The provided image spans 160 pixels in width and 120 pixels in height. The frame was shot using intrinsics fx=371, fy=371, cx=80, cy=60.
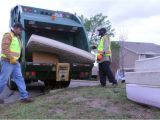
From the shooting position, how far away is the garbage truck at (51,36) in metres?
9.25

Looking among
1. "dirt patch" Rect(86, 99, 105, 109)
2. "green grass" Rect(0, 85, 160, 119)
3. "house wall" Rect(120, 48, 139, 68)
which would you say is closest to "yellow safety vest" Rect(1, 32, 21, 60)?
"green grass" Rect(0, 85, 160, 119)

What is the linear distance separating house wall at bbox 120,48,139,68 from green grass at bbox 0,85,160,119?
36.8 meters

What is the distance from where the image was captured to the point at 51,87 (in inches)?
422

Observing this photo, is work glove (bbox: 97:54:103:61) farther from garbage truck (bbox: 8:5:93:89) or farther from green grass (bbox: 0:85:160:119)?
green grass (bbox: 0:85:160:119)

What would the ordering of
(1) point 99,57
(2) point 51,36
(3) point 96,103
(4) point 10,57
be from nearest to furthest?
(3) point 96,103
(4) point 10,57
(1) point 99,57
(2) point 51,36

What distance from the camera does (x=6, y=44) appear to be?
7.22 meters

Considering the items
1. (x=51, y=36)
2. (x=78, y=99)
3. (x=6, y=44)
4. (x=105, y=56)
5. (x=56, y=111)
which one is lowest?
(x=56, y=111)

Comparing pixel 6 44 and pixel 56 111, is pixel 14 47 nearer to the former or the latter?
pixel 6 44

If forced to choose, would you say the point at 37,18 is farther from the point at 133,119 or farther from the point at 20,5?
the point at 133,119

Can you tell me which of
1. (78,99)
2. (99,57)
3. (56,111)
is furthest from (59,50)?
(56,111)

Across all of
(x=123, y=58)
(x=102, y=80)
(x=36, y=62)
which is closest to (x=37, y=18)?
(x=36, y=62)

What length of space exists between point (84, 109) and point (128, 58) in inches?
1554

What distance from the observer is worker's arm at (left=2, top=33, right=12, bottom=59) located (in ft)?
23.6

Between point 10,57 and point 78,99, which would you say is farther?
point 10,57
